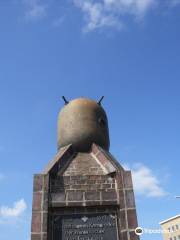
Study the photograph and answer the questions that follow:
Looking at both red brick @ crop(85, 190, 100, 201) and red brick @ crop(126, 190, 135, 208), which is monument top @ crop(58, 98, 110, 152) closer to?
red brick @ crop(85, 190, 100, 201)

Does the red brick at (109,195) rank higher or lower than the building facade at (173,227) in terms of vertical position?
lower

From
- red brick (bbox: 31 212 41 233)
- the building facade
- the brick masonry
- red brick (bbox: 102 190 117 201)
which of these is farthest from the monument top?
the building facade

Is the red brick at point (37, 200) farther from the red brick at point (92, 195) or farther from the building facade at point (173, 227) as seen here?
the building facade at point (173, 227)

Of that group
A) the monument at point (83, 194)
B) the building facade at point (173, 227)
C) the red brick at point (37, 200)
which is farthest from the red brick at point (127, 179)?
the building facade at point (173, 227)

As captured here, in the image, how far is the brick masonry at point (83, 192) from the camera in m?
6.64

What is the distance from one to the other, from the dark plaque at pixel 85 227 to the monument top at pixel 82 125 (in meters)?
2.16

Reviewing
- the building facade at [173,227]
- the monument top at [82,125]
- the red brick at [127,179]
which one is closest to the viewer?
the red brick at [127,179]

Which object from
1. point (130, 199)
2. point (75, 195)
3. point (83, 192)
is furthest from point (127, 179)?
point (75, 195)

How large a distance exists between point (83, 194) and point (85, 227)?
2.59 ft

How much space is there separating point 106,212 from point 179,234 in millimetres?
57202

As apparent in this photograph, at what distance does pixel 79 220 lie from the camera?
672 centimetres

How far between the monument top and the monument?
28mm

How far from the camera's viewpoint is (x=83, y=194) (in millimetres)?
7109

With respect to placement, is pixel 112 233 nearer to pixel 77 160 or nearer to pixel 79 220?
pixel 79 220
